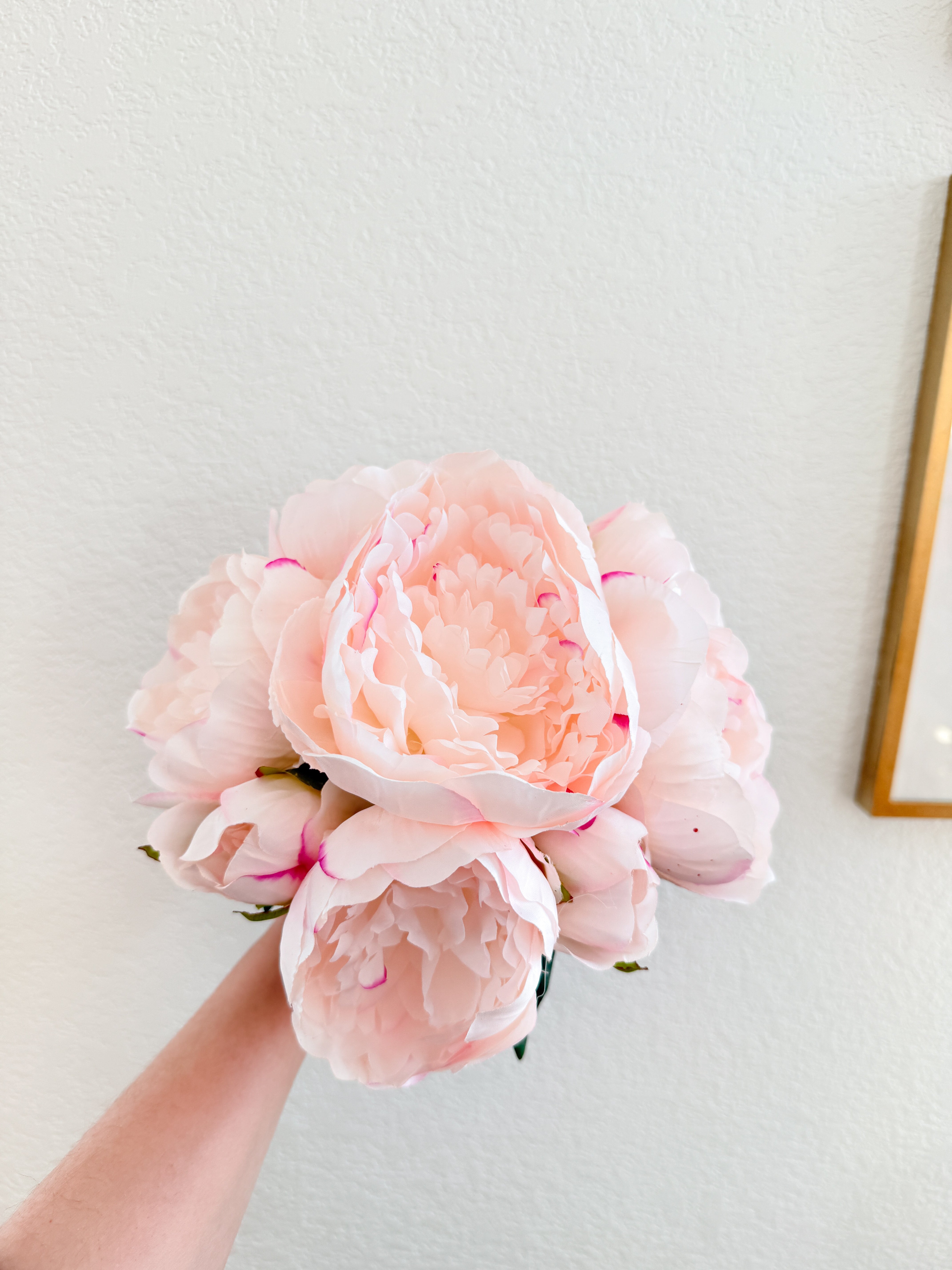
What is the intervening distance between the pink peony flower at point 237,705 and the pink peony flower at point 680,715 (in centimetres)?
14

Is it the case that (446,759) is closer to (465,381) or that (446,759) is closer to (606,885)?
(606,885)

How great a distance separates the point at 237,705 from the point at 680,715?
7.1 inches

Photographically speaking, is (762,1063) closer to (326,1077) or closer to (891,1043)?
(891,1043)

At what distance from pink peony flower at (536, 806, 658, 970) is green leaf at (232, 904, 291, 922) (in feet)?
0.38

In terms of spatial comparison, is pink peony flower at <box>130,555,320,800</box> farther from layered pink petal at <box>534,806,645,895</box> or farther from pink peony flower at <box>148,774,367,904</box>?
layered pink petal at <box>534,806,645,895</box>

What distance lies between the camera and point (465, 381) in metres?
0.51

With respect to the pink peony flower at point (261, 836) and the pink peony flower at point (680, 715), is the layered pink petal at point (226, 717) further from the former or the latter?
the pink peony flower at point (680, 715)

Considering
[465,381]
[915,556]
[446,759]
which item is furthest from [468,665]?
[915,556]

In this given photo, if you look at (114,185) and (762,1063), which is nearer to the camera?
(114,185)

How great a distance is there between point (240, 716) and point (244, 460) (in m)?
0.27

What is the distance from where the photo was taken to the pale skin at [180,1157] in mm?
297

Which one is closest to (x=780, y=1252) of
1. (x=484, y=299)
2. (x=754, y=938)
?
(x=754, y=938)

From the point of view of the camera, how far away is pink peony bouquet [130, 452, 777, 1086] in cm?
26

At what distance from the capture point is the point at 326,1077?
587 millimetres
